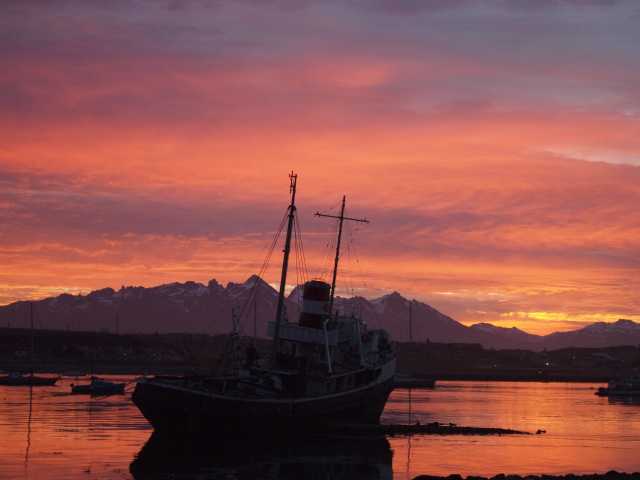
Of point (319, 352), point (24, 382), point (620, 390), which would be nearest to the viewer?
point (319, 352)

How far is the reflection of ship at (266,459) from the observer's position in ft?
167

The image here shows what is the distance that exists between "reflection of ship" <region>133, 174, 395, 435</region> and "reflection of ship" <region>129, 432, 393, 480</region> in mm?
1528

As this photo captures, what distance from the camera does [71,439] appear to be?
203 feet

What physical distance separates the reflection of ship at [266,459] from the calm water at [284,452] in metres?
0.06

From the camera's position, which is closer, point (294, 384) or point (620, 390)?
point (294, 384)

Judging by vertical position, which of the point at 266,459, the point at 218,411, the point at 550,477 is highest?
the point at 218,411

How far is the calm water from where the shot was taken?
5119 cm

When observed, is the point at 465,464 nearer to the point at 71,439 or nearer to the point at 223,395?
the point at 223,395

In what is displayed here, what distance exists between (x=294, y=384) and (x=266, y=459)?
454 inches

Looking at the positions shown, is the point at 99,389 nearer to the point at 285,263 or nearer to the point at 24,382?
the point at 24,382

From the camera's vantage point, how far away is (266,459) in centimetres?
5647

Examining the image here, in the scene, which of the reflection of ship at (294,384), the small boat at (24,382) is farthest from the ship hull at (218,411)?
the small boat at (24,382)

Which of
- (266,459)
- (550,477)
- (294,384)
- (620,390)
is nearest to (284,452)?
(266,459)

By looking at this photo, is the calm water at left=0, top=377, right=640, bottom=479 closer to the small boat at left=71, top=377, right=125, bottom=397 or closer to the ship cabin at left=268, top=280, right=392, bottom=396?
the ship cabin at left=268, top=280, right=392, bottom=396
